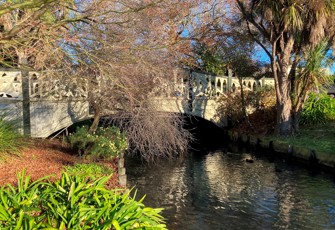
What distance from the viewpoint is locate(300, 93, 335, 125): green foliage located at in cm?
1900

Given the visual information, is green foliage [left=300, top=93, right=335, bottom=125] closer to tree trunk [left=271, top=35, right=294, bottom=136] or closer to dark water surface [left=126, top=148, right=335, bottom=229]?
tree trunk [left=271, top=35, right=294, bottom=136]

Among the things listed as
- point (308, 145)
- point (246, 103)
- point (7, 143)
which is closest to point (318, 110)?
point (246, 103)

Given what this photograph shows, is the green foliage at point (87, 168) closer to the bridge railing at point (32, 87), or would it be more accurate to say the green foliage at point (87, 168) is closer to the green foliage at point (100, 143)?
the green foliage at point (100, 143)

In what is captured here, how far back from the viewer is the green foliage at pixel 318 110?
748 inches

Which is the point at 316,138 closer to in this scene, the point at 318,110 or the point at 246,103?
the point at 318,110

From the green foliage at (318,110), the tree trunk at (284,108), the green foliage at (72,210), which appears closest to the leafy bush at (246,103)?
the green foliage at (318,110)

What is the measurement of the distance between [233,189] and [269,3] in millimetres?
8389

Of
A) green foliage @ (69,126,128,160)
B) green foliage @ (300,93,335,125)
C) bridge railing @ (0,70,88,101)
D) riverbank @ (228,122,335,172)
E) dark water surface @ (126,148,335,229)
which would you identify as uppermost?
bridge railing @ (0,70,88,101)

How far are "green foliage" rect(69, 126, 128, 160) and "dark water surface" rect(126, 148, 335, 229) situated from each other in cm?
136

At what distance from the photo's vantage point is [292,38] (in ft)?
54.9

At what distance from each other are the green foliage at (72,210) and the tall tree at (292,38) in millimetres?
12987

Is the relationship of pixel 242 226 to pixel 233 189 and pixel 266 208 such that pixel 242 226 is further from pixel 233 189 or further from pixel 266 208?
pixel 233 189

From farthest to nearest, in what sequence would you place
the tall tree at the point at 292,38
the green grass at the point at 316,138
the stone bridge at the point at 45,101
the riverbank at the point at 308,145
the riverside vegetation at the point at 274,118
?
1. the riverside vegetation at the point at 274,118
2. the tall tree at the point at 292,38
3. the green grass at the point at 316,138
4. the stone bridge at the point at 45,101
5. the riverbank at the point at 308,145

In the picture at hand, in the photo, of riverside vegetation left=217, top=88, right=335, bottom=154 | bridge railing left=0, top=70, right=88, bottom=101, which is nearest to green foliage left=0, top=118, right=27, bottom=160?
bridge railing left=0, top=70, right=88, bottom=101
